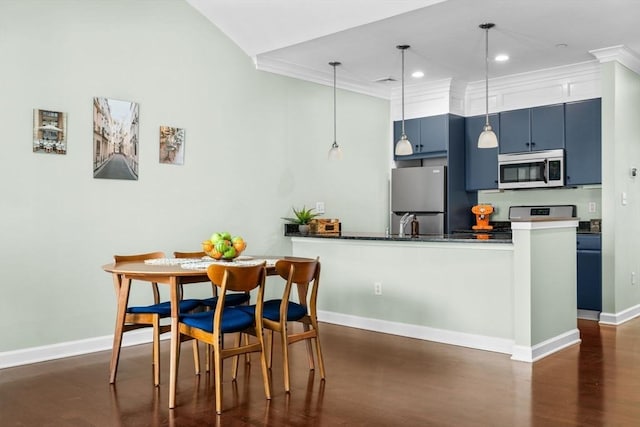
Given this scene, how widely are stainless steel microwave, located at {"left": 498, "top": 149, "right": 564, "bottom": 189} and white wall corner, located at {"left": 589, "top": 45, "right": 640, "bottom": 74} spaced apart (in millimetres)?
1011

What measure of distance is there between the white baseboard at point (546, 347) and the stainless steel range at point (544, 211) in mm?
1807

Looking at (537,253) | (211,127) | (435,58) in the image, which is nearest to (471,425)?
(537,253)

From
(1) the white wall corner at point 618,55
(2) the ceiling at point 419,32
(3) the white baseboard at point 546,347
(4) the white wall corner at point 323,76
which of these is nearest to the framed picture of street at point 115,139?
(2) the ceiling at point 419,32

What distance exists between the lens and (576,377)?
12.5 feet

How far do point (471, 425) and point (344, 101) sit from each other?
4464 millimetres

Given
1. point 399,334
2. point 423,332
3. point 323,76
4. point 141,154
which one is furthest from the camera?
point 323,76

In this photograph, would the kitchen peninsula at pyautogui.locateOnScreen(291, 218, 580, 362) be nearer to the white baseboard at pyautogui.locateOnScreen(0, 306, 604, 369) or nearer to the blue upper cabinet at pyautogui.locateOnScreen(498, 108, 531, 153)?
the white baseboard at pyautogui.locateOnScreen(0, 306, 604, 369)

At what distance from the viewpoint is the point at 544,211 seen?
658 cm

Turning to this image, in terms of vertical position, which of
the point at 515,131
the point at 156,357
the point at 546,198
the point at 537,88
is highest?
the point at 537,88

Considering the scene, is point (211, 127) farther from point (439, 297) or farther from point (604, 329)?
point (604, 329)

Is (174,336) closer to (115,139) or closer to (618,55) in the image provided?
(115,139)

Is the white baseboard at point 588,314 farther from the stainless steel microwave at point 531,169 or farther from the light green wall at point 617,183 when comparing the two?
the stainless steel microwave at point 531,169

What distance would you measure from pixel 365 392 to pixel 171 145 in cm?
274

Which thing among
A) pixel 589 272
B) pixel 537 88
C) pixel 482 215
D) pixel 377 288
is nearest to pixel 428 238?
pixel 377 288
